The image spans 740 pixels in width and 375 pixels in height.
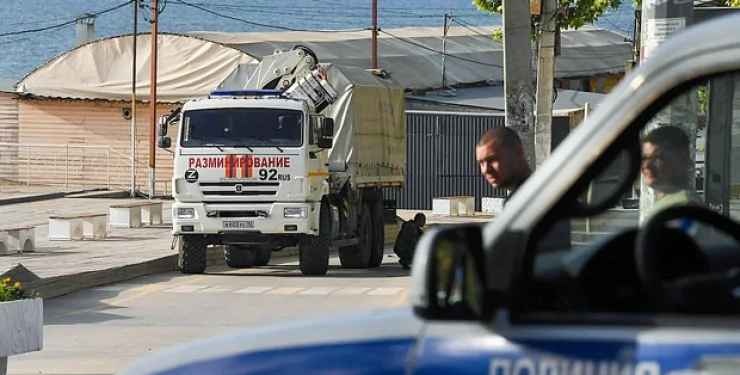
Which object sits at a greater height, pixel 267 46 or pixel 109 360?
pixel 267 46

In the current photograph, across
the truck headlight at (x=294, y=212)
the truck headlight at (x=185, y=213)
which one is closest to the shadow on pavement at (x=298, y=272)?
the truck headlight at (x=294, y=212)

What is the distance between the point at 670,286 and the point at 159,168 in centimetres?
5043

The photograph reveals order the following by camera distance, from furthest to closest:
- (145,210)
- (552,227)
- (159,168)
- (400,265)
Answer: (159,168), (145,210), (400,265), (552,227)

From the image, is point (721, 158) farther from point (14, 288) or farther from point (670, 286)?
point (14, 288)

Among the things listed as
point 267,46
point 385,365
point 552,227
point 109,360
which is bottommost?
point 109,360

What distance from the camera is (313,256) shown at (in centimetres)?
2402

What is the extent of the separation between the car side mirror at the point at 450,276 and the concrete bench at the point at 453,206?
40079 mm

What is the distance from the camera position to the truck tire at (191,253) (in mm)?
24141

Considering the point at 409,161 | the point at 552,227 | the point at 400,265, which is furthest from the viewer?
the point at 409,161

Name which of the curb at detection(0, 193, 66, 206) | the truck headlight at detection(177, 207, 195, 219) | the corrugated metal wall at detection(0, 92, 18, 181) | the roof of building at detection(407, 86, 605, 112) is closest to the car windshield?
the truck headlight at detection(177, 207, 195, 219)

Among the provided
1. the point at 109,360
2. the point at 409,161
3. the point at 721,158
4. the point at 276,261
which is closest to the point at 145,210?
the point at 276,261

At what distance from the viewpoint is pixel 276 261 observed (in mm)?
27938

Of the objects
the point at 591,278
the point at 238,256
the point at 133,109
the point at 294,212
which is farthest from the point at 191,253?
the point at 133,109

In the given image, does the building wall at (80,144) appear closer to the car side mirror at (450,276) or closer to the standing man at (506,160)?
the standing man at (506,160)
